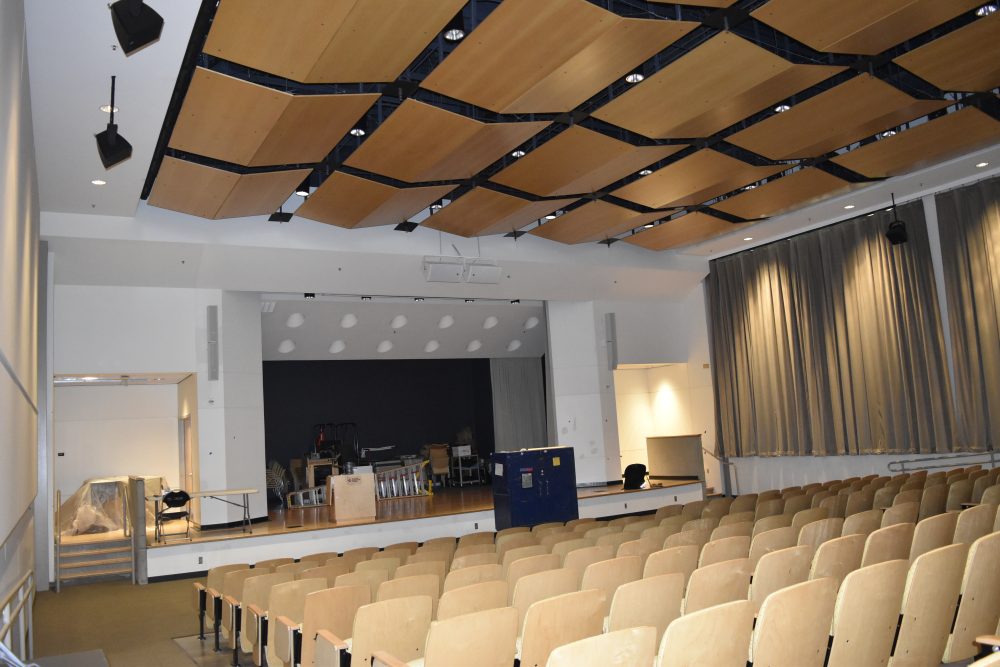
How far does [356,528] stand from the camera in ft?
37.1

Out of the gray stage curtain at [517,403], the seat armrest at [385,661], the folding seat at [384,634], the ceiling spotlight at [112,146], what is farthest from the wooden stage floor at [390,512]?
the seat armrest at [385,661]

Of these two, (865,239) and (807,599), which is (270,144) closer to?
(807,599)

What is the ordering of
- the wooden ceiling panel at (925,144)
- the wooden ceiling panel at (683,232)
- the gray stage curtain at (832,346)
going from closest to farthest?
the wooden ceiling panel at (925,144)
the gray stage curtain at (832,346)
the wooden ceiling panel at (683,232)

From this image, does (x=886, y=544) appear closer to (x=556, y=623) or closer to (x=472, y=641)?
(x=556, y=623)

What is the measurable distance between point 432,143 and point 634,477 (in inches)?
323

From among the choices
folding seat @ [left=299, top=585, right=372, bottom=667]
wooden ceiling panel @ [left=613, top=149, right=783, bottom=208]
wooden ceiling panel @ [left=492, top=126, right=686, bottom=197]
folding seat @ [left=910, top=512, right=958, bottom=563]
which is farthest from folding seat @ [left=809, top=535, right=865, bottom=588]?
wooden ceiling panel @ [left=613, top=149, right=783, bottom=208]

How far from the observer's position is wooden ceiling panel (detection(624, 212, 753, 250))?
495 inches

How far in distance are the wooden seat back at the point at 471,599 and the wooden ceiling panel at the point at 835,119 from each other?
6.39 m

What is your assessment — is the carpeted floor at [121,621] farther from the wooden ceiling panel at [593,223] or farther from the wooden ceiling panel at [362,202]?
the wooden ceiling panel at [593,223]

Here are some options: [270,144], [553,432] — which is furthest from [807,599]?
[553,432]

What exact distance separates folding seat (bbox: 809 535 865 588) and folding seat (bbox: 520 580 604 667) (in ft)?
4.55

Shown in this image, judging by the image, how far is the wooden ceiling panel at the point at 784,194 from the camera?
10844 mm

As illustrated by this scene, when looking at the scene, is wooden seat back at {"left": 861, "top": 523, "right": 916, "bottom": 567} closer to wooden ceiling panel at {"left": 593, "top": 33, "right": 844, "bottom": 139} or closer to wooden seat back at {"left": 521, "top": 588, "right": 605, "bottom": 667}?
wooden seat back at {"left": 521, "top": 588, "right": 605, "bottom": 667}

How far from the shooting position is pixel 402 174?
9227 millimetres
